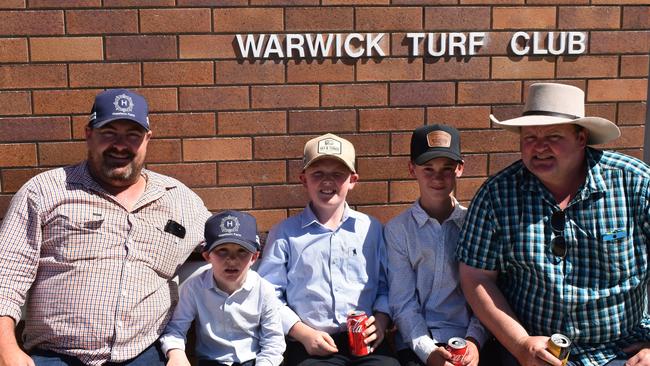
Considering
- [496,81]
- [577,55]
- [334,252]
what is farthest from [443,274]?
[577,55]

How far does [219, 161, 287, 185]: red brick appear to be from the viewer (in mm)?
3549

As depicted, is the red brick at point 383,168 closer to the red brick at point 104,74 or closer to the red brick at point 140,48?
the red brick at point 140,48

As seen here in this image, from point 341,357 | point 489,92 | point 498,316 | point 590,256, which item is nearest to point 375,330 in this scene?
point 341,357

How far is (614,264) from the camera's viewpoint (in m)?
2.85

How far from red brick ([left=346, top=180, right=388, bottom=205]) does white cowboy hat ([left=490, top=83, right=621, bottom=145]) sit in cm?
92

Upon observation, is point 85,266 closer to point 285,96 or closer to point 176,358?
point 176,358

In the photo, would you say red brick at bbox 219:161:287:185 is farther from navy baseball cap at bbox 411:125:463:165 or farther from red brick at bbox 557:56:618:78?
red brick at bbox 557:56:618:78

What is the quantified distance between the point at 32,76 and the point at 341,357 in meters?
2.01

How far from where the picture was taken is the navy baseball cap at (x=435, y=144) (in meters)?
3.09

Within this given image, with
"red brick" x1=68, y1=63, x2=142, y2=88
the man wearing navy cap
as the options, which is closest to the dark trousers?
the man wearing navy cap

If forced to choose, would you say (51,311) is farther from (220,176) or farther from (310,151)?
(310,151)

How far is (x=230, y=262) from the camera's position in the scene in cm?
291

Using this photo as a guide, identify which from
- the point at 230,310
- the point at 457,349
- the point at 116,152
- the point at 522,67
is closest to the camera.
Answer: the point at 457,349

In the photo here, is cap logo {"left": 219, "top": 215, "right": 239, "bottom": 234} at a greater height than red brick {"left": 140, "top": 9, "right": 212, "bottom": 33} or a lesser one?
lesser
